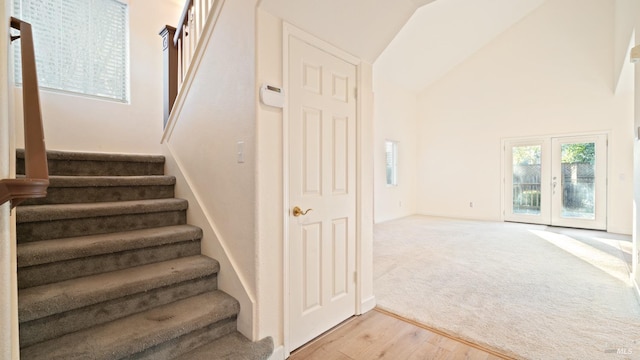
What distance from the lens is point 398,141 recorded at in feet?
24.2

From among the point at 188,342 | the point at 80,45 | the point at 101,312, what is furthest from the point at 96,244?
the point at 80,45

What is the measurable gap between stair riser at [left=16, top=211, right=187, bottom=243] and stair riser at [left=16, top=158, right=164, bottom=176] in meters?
0.62

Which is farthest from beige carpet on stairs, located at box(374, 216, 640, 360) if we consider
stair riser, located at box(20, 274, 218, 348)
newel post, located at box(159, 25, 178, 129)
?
newel post, located at box(159, 25, 178, 129)

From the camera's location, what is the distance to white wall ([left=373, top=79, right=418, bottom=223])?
671 centimetres

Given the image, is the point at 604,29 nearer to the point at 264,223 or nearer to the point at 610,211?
the point at 610,211

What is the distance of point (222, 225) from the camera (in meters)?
2.00

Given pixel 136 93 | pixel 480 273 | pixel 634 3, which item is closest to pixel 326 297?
pixel 480 273

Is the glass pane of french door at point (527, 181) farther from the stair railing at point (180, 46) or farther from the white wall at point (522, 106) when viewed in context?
the stair railing at point (180, 46)

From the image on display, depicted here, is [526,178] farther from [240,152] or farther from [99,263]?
[99,263]

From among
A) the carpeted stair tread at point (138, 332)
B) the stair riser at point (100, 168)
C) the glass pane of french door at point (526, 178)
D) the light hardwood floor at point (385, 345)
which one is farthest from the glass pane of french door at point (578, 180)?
the stair riser at point (100, 168)

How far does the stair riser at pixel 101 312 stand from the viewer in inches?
53.9

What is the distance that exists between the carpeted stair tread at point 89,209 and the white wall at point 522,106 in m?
6.89

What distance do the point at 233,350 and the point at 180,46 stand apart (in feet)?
8.56

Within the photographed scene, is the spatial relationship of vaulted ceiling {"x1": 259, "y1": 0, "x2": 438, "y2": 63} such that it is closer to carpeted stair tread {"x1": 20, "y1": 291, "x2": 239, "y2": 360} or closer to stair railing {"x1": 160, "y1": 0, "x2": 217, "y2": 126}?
stair railing {"x1": 160, "y1": 0, "x2": 217, "y2": 126}
